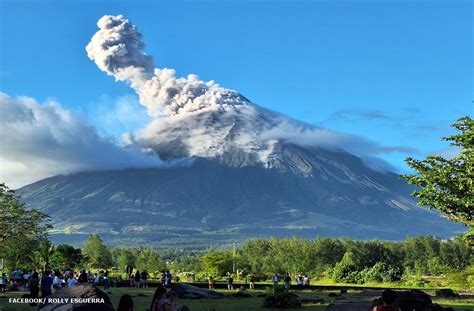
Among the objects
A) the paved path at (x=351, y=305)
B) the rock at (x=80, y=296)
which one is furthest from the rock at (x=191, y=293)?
the rock at (x=80, y=296)

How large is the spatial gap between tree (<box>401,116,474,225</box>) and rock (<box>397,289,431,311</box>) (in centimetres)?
359

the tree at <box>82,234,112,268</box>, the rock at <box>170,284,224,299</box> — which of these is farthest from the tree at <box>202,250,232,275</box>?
the rock at <box>170,284,224,299</box>

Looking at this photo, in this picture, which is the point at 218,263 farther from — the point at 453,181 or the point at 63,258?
the point at 453,181

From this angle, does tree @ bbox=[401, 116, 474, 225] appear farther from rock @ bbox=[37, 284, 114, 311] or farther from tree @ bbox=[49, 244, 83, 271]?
tree @ bbox=[49, 244, 83, 271]

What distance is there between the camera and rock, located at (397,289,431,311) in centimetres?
1898

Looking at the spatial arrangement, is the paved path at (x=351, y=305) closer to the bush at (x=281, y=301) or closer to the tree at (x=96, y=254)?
the bush at (x=281, y=301)

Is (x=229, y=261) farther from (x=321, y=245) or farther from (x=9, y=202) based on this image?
(x=9, y=202)

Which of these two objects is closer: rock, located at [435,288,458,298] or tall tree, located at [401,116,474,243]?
tall tree, located at [401,116,474,243]

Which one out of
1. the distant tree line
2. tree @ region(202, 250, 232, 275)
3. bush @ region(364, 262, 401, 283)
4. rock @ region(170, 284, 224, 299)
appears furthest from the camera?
the distant tree line

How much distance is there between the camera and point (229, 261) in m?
70.9

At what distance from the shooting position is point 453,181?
21.4m

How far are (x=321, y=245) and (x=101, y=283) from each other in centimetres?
5403

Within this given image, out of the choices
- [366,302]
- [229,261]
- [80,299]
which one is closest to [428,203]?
[366,302]

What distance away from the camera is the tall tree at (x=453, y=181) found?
2112cm
